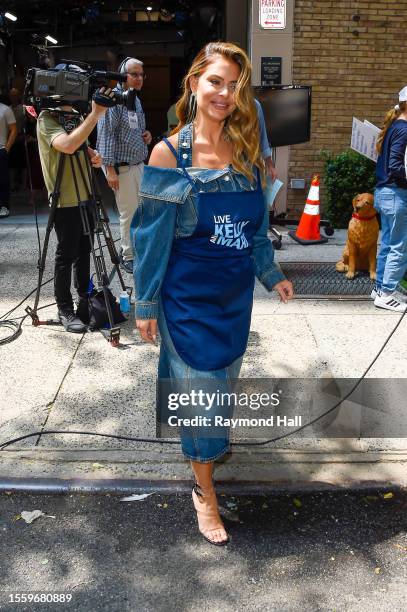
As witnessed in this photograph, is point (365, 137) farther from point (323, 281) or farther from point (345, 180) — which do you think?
Result: point (345, 180)

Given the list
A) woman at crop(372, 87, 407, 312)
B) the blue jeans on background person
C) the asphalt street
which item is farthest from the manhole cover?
the blue jeans on background person

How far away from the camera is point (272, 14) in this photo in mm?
8219

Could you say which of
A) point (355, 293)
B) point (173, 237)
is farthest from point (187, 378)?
point (355, 293)

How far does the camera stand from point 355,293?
19.6ft

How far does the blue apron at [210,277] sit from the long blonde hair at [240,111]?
142mm

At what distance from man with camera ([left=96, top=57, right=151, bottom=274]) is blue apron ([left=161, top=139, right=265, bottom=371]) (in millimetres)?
3342

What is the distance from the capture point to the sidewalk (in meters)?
3.33

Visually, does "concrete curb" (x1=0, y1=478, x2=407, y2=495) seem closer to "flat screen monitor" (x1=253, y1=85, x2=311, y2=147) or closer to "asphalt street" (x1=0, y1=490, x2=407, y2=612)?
"asphalt street" (x1=0, y1=490, x2=407, y2=612)

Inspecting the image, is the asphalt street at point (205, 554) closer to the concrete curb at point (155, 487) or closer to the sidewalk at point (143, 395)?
the concrete curb at point (155, 487)

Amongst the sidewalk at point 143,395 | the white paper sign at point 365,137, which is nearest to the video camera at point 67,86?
the sidewalk at point 143,395

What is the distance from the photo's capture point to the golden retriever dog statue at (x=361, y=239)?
19.3 feet

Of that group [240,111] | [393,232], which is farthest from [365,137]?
[240,111]

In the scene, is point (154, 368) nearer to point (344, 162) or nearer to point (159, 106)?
point (344, 162)

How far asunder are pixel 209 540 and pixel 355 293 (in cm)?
366
